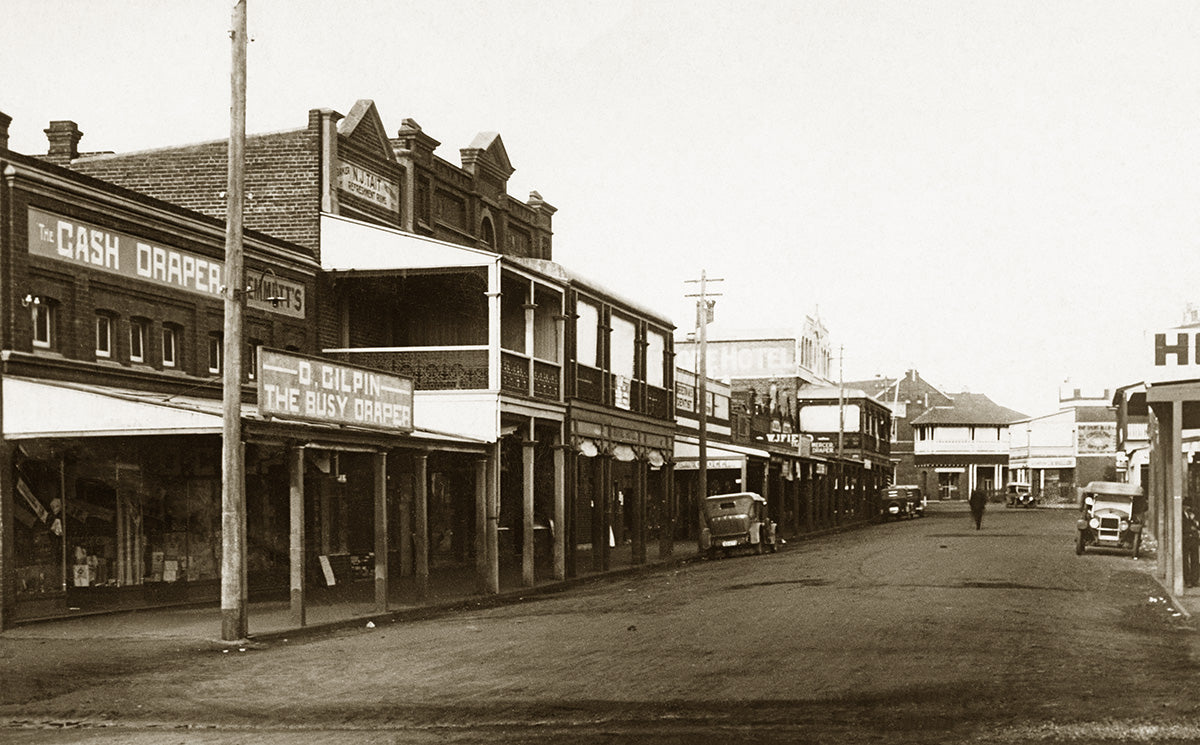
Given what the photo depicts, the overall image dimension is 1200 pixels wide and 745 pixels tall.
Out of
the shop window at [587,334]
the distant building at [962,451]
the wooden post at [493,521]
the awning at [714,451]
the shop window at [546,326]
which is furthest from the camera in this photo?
the distant building at [962,451]

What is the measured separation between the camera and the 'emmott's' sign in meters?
22.9

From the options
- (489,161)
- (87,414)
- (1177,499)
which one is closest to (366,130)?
(489,161)

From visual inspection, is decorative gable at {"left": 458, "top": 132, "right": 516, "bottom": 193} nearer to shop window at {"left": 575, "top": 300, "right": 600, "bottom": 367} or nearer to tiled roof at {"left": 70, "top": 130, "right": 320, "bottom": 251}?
shop window at {"left": 575, "top": 300, "right": 600, "bottom": 367}

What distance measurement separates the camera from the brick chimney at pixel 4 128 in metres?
18.5

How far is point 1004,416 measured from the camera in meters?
112

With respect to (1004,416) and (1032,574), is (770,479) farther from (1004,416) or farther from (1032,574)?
(1004,416)

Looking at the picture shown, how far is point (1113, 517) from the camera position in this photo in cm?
3509

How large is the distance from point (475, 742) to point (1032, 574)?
18959mm

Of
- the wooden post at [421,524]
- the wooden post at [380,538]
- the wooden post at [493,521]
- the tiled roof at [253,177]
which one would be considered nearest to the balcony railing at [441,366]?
the wooden post at [493,521]

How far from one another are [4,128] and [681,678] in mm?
11701

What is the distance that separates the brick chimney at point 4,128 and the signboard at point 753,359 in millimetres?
62866

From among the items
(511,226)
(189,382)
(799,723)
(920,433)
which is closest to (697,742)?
(799,723)

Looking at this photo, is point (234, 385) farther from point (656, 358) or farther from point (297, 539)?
point (656, 358)

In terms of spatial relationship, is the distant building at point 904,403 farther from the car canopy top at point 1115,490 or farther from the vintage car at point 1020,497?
the car canopy top at point 1115,490
